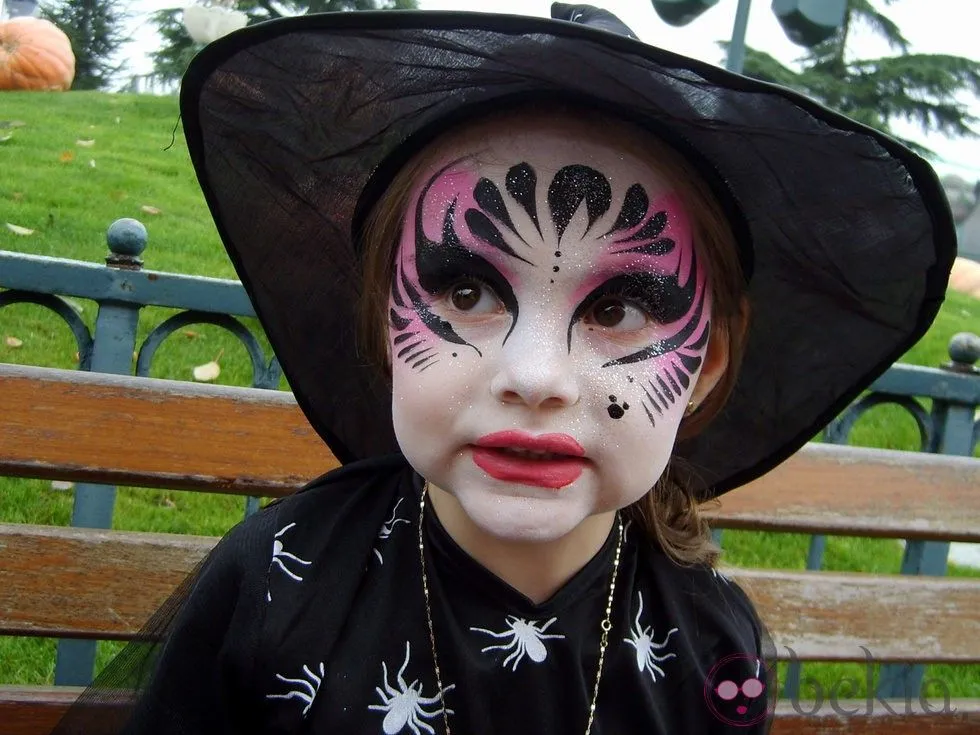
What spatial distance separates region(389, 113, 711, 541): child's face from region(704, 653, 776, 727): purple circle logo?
453mm

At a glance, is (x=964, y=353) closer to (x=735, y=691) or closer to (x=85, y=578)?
(x=735, y=691)

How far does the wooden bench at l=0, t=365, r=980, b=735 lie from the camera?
6.06 ft

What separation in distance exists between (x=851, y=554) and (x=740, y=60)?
6.71 feet

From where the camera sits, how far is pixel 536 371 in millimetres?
1175

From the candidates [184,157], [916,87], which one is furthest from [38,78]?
[916,87]

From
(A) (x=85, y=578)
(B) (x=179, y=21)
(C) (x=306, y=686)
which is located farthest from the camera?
(B) (x=179, y=21)

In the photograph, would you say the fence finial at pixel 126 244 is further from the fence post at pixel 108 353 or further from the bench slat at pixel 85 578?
the bench slat at pixel 85 578

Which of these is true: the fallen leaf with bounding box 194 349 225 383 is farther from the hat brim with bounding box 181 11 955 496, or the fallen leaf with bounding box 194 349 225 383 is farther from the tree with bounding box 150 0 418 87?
the tree with bounding box 150 0 418 87

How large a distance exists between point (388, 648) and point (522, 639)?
197 mm

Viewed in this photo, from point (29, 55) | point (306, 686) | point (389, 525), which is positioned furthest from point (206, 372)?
point (29, 55)

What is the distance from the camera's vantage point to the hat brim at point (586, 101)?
1.19 meters

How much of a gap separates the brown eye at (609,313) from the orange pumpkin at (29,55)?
7653mm

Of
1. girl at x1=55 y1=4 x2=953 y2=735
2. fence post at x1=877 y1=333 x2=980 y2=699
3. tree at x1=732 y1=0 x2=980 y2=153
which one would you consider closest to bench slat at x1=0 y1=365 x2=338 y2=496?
girl at x1=55 y1=4 x2=953 y2=735

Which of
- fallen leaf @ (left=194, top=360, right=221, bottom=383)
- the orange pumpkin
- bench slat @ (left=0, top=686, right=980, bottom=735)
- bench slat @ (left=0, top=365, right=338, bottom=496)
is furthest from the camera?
the orange pumpkin
